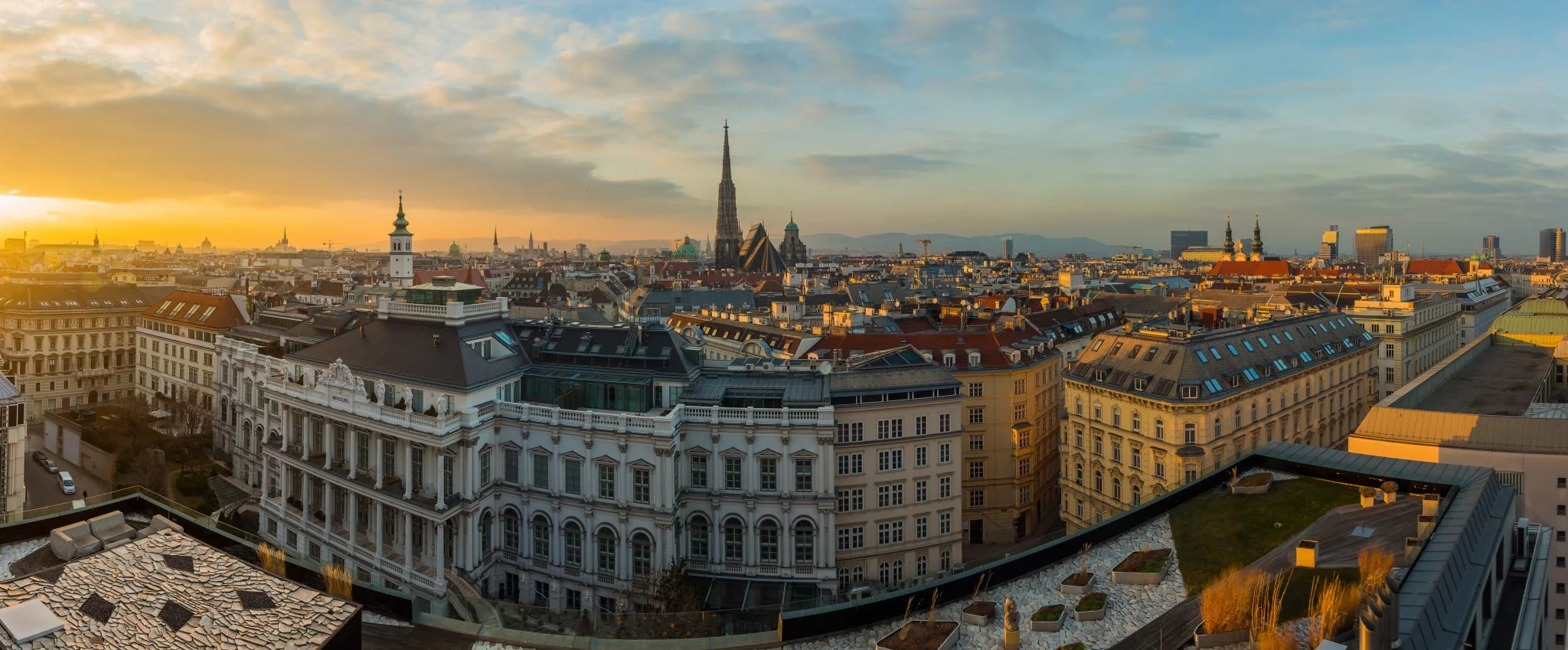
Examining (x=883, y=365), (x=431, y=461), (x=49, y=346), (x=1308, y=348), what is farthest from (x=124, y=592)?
(x=49, y=346)

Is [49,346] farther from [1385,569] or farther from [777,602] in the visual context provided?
[1385,569]

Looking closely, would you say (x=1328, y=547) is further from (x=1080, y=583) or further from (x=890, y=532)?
(x=890, y=532)

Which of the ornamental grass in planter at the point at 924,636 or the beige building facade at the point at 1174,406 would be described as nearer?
the ornamental grass in planter at the point at 924,636

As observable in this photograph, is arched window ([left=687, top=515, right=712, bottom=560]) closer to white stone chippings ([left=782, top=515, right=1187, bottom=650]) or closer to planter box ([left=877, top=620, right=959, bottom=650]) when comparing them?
white stone chippings ([left=782, top=515, right=1187, bottom=650])

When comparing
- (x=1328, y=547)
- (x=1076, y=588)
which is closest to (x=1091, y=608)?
(x=1076, y=588)

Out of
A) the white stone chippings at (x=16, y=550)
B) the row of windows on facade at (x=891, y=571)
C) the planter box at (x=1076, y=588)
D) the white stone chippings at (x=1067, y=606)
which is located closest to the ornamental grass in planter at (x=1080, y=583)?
the planter box at (x=1076, y=588)

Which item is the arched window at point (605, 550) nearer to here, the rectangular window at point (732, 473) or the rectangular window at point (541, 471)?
the rectangular window at point (541, 471)
